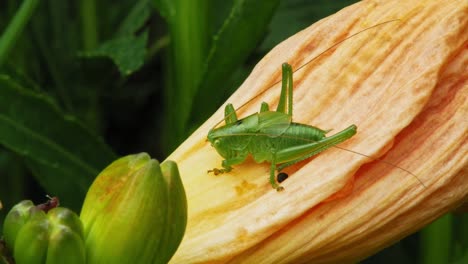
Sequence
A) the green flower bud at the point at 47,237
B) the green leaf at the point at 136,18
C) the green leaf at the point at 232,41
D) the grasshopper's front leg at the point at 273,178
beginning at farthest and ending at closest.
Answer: the green leaf at the point at 136,18, the green leaf at the point at 232,41, the grasshopper's front leg at the point at 273,178, the green flower bud at the point at 47,237

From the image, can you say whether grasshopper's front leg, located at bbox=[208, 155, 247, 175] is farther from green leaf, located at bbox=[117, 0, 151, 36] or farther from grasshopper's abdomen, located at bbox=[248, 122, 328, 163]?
green leaf, located at bbox=[117, 0, 151, 36]

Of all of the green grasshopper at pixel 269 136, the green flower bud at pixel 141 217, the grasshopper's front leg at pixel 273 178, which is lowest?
the green flower bud at pixel 141 217

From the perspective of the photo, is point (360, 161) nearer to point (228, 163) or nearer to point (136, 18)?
point (228, 163)

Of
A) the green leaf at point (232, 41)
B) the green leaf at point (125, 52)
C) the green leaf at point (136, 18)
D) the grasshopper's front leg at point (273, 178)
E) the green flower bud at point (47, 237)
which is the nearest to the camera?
the green flower bud at point (47, 237)

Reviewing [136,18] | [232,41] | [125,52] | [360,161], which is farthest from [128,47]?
[360,161]

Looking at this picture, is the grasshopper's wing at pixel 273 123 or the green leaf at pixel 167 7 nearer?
the grasshopper's wing at pixel 273 123

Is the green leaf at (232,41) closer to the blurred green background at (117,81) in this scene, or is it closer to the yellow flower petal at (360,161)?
the blurred green background at (117,81)

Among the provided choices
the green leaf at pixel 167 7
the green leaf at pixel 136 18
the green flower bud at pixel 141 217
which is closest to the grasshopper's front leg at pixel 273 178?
the green flower bud at pixel 141 217

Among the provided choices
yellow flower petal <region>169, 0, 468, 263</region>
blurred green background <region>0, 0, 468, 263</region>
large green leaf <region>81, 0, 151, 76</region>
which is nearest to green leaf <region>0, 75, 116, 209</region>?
blurred green background <region>0, 0, 468, 263</region>


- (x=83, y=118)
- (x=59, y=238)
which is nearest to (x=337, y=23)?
(x=59, y=238)
